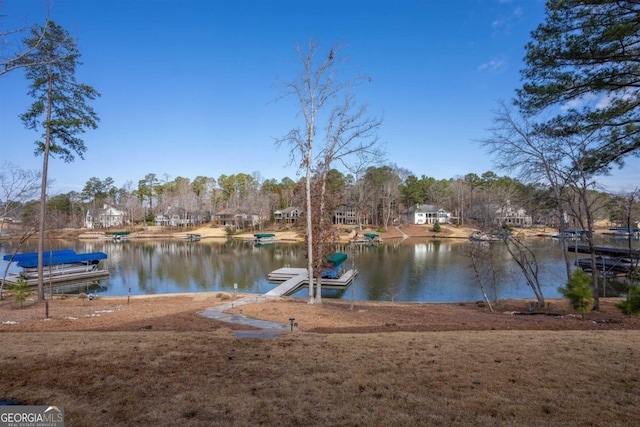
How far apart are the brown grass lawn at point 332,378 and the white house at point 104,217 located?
311ft

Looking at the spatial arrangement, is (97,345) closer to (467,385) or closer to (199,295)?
(467,385)

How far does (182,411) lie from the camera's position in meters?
4.19

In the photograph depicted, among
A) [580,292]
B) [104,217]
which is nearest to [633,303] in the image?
[580,292]

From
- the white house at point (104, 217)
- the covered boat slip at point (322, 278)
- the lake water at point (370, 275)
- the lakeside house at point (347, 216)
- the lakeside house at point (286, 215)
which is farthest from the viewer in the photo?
the white house at point (104, 217)

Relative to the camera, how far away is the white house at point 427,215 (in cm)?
8312

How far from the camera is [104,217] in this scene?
90.6 metres

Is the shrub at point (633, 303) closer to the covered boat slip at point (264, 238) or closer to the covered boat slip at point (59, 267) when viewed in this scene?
the covered boat slip at point (59, 267)

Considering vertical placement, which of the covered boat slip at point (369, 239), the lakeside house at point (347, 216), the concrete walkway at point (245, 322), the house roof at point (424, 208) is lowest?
the concrete walkway at point (245, 322)

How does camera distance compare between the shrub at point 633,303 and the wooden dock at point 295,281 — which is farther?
the wooden dock at point 295,281

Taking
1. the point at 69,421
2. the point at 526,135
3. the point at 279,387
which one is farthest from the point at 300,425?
the point at 526,135

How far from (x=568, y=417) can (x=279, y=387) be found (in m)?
3.50

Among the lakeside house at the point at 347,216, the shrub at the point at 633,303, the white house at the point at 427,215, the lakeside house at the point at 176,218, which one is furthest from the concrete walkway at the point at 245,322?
the lakeside house at the point at 176,218

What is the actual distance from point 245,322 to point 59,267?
2987 cm

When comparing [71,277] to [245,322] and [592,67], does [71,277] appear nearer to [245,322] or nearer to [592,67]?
[245,322]
